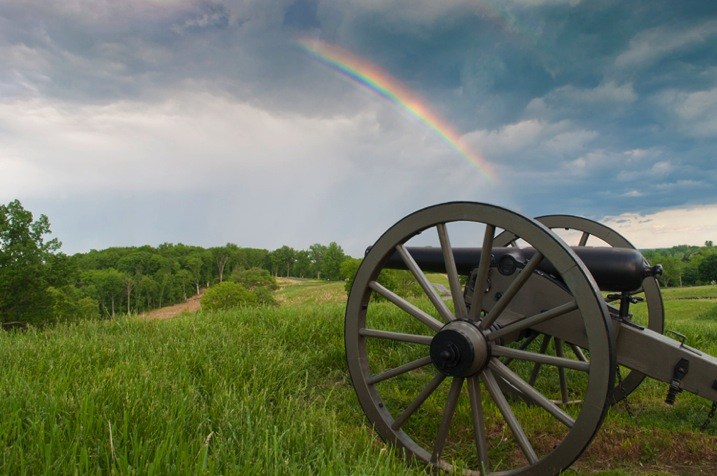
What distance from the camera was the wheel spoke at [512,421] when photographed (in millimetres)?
3080

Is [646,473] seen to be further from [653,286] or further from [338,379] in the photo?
[338,379]

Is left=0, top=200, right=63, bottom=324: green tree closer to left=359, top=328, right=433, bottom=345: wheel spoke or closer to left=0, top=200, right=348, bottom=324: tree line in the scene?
left=0, top=200, right=348, bottom=324: tree line

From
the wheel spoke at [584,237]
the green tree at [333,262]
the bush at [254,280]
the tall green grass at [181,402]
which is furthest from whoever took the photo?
the green tree at [333,262]

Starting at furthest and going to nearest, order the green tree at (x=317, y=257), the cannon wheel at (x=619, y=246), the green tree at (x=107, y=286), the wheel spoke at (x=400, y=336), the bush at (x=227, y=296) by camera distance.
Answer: the green tree at (x=317, y=257) → the green tree at (x=107, y=286) → the bush at (x=227, y=296) → the cannon wheel at (x=619, y=246) → the wheel spoke at (x=400, y=336)

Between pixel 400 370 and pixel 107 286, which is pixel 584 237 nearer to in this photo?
pixel 400 370

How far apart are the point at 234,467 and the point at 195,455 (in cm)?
36

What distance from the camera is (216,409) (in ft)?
10.3

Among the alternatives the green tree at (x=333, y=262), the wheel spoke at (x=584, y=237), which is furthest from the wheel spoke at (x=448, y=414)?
the green tree at (x=333, y=262)

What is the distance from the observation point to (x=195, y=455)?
2371 millimetres

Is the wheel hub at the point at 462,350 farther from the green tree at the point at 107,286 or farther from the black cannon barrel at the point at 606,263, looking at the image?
the green tree at the point at 107,286

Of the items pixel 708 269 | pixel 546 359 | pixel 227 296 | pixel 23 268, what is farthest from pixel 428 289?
pixel 708 269

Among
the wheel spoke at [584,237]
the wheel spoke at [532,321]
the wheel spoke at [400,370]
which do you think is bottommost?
the wheel spoke at [400,370]

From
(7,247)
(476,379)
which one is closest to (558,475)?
(476,379)

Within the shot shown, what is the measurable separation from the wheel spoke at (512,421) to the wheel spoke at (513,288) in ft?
1.08
